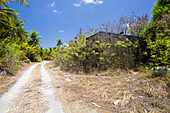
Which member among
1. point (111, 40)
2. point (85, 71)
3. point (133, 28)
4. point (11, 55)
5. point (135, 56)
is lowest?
point (85, 71)

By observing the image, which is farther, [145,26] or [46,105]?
[145,26]

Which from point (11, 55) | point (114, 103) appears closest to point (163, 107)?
point (114, 103)

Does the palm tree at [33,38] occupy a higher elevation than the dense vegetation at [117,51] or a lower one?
higher

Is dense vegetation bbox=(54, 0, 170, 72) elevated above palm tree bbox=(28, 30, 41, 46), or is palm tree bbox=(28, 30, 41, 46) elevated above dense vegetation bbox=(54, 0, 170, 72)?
palm tree bbox=(28, 30, 41, 46)

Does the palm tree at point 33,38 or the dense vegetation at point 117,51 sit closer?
the dense vegetation at point 117,51

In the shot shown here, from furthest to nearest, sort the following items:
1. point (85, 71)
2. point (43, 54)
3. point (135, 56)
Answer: point (43, 54), point (135, 56), point (85, 71)

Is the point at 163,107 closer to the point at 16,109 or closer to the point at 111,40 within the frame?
the point at 16,109

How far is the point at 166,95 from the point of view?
91.1 inches

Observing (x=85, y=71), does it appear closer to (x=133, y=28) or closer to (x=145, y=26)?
(x=133, y=28)

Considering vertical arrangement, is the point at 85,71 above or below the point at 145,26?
below

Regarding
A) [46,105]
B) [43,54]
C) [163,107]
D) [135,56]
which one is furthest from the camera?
[43,54]

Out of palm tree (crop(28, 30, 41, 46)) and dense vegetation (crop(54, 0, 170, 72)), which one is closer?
dense vegetation (crop(54, 0, 170, 72))

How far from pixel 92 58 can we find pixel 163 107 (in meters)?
5.30

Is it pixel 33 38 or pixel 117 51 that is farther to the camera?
pixel 33 38
